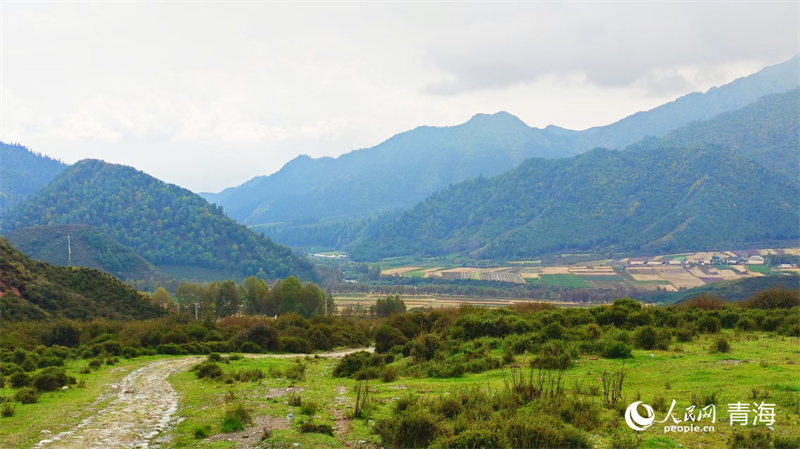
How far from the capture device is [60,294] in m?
62.0

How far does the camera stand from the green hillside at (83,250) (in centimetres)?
14062

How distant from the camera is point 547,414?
12672 mm

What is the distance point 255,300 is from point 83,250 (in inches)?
3160

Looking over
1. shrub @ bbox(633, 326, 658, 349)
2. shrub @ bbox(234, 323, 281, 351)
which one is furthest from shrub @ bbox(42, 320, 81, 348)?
shrub @ bbox(633, 326, 658, 349)

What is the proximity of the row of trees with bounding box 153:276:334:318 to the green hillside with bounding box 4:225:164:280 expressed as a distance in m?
63.9

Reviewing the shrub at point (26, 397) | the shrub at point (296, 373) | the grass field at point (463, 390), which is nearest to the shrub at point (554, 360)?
the grass field at point (463, 390)

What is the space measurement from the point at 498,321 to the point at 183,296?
67.3 m

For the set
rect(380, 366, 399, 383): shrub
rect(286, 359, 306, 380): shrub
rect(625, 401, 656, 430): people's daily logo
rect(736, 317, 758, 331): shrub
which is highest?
rect(625, 401, 656, 430): people's daily logo

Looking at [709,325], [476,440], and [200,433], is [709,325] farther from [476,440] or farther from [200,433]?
[200,433]

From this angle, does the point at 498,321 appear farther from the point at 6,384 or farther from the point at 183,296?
the point at 183,296

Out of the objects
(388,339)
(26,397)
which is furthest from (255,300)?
(26,397)

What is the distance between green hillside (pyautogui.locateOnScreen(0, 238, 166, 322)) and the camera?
55.8m

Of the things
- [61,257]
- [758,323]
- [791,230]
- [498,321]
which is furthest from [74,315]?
[791,230]

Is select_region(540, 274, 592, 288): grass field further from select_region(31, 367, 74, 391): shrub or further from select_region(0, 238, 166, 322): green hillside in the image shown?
select_region(31, 367, 74, 391): shrub
